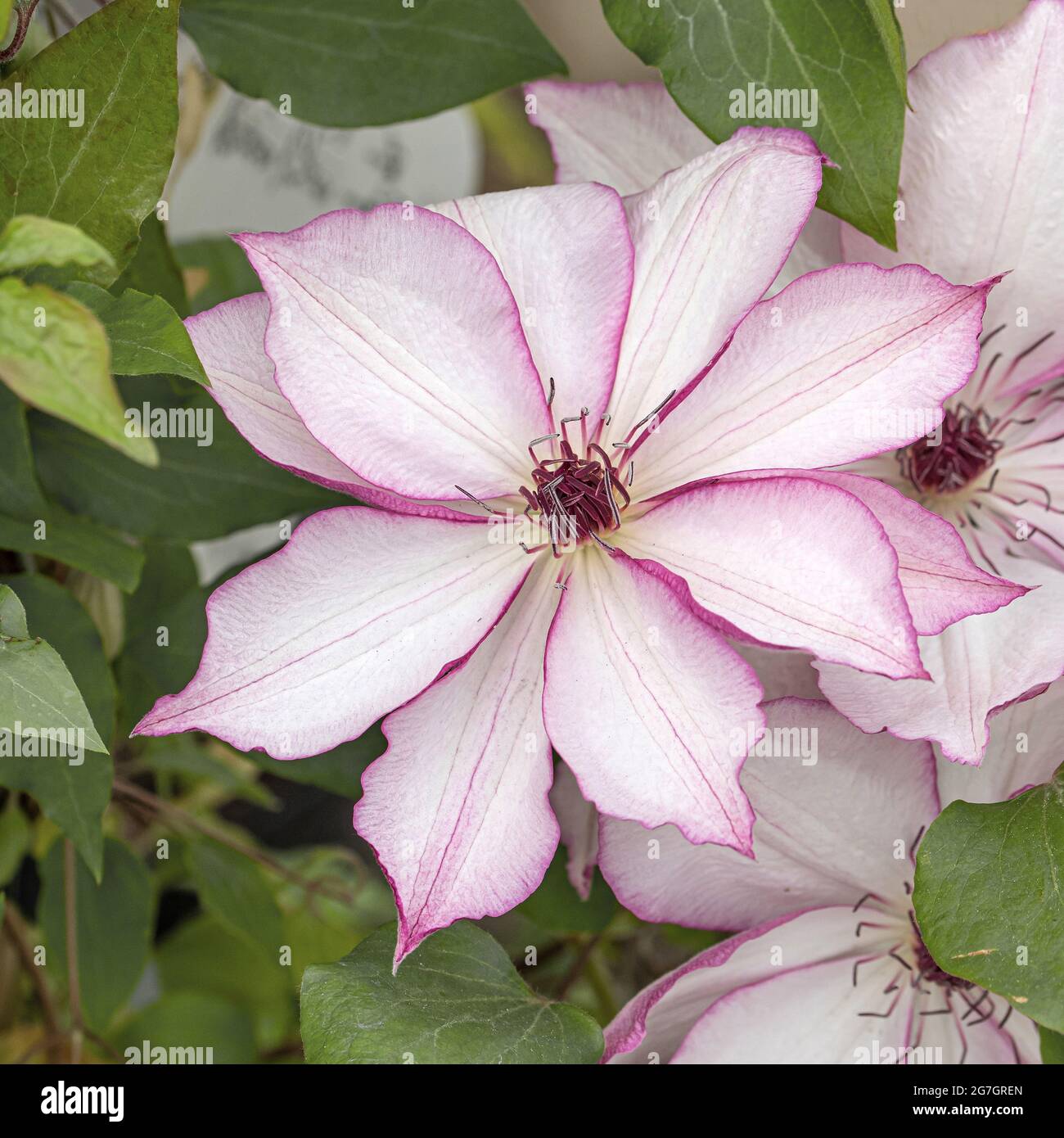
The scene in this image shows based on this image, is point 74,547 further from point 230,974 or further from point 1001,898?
point 230,974

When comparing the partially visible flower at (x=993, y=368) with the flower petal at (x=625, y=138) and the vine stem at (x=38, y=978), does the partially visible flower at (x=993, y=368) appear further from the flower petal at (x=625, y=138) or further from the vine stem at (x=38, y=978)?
the vine stem at (x=38, y=978)

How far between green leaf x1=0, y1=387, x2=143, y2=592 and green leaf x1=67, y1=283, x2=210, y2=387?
117 mm

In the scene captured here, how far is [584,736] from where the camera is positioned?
1.25 feet

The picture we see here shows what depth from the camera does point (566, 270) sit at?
16.2 inches

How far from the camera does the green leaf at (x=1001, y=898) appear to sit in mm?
401

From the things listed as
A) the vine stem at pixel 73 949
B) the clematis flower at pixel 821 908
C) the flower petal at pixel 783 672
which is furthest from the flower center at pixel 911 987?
the vine stem at pixel 73 949

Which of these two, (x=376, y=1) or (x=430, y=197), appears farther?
(x=430, y=197)

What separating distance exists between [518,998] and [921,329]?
1.00 feet

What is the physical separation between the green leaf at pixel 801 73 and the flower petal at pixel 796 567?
12 cm

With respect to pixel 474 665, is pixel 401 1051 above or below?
below

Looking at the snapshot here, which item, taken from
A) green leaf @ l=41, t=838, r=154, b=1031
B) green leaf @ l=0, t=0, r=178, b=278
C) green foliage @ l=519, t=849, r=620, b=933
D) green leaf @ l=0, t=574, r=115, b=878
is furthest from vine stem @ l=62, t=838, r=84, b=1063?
green leaf @ l=0, t=0, r=178, b=278

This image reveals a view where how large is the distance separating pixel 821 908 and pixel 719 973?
56 mm
